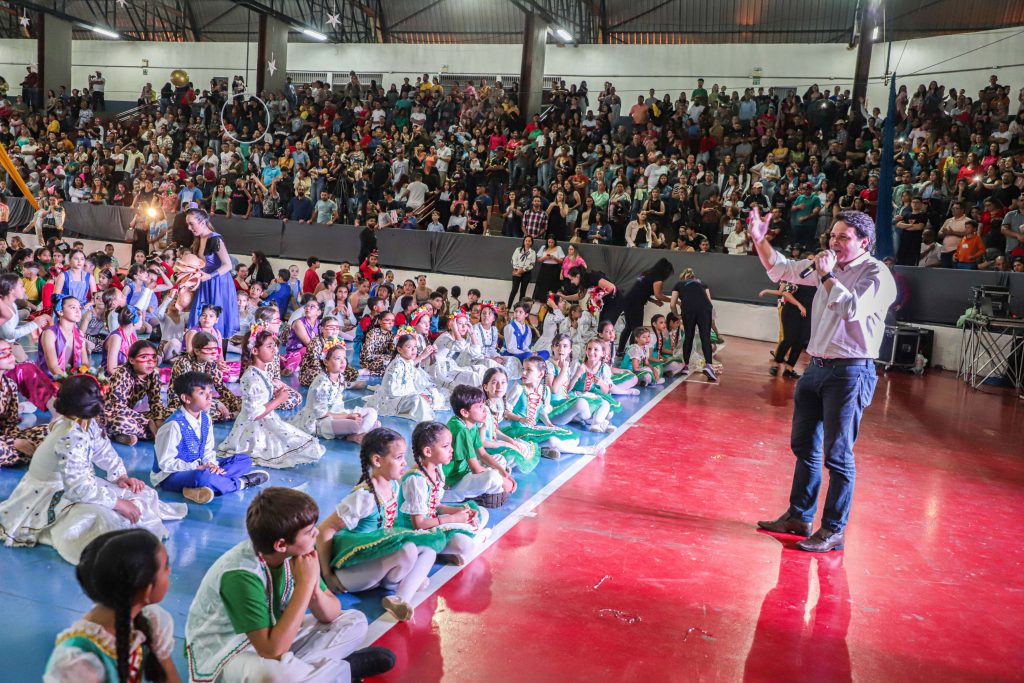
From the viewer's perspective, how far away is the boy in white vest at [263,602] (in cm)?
241

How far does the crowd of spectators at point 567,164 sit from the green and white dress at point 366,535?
9.37 metres

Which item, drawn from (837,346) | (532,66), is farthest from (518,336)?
(532,66)

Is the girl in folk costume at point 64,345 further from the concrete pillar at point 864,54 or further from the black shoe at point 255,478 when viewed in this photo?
the concrete pillar at point 864,54

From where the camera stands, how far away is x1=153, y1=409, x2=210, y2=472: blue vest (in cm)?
454

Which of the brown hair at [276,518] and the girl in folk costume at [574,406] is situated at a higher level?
the brown hair at [276,518]

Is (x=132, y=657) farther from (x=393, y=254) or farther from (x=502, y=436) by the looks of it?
(x=393, y=254)

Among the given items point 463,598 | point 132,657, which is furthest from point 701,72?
point 132,657

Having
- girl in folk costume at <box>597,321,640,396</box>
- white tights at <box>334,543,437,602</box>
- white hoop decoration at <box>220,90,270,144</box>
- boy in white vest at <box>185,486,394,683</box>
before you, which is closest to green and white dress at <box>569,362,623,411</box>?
girl in folk costume at <box>597,321,640,396</box>

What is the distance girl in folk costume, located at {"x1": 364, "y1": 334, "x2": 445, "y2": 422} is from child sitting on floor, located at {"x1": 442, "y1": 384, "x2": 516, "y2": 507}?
2193 millimetres

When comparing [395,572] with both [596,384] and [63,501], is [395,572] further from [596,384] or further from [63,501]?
[596,384]

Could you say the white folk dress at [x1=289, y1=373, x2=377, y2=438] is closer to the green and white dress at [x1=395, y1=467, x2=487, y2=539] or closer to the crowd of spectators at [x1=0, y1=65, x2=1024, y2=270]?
the green and white dress at [x1=395, y1=467, x2=487, y2=539]

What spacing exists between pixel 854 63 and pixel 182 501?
16.7 m

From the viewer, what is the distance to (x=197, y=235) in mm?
6887

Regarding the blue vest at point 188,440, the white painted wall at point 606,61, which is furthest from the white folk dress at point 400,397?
the white painted wall at point 606,61
